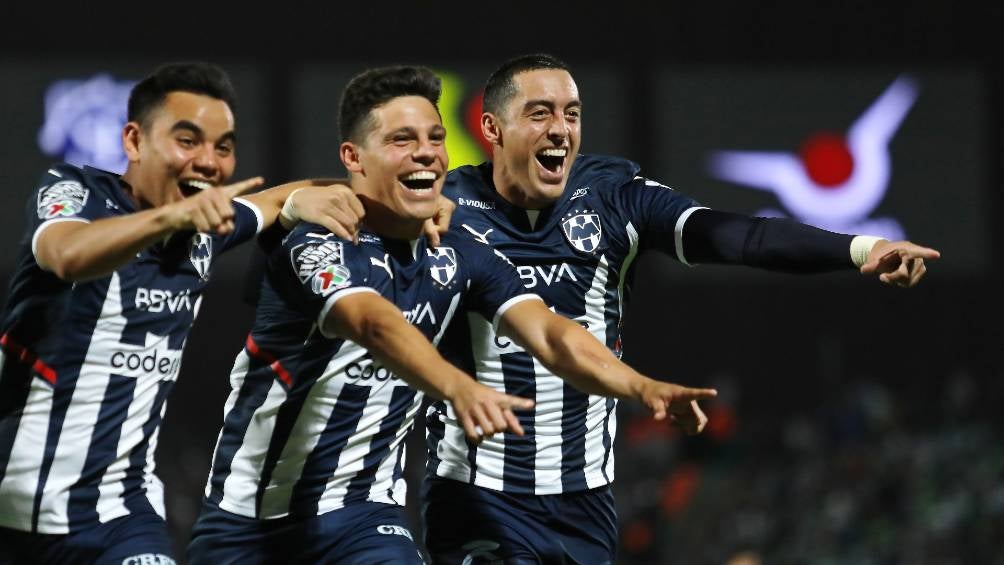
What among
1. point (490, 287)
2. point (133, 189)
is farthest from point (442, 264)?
point (133, 189)

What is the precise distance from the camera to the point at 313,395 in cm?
435

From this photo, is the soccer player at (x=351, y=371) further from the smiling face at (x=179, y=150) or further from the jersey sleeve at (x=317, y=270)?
the smiling face at (x=179, y=150)

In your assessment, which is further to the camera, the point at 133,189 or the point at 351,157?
the point at 351,157

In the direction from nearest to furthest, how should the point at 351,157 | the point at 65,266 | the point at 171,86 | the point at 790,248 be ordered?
1. the point at 65,266
2. the point at 171,86
3. the point at 351,157
4. the point at 790,248

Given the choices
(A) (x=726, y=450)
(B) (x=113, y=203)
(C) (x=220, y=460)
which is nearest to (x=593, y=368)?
(C) (x=220, y=460)

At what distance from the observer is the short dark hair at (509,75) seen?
528cm

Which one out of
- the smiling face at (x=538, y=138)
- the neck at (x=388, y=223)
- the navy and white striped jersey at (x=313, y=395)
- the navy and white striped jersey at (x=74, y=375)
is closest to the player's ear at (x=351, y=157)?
the neck at (x=388, y=223)

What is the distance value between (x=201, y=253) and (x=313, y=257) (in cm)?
41

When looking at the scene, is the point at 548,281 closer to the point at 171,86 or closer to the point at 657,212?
the point at 657,212

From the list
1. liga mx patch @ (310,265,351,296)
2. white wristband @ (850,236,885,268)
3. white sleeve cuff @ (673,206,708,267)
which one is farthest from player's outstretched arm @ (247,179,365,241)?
white wristband @ (850,236,885,268)

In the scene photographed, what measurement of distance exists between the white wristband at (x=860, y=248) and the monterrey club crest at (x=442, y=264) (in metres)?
1.22

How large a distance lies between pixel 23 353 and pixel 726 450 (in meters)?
10.2

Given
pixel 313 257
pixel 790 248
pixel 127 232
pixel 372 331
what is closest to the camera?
pixel 127 232

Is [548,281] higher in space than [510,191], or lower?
lower
